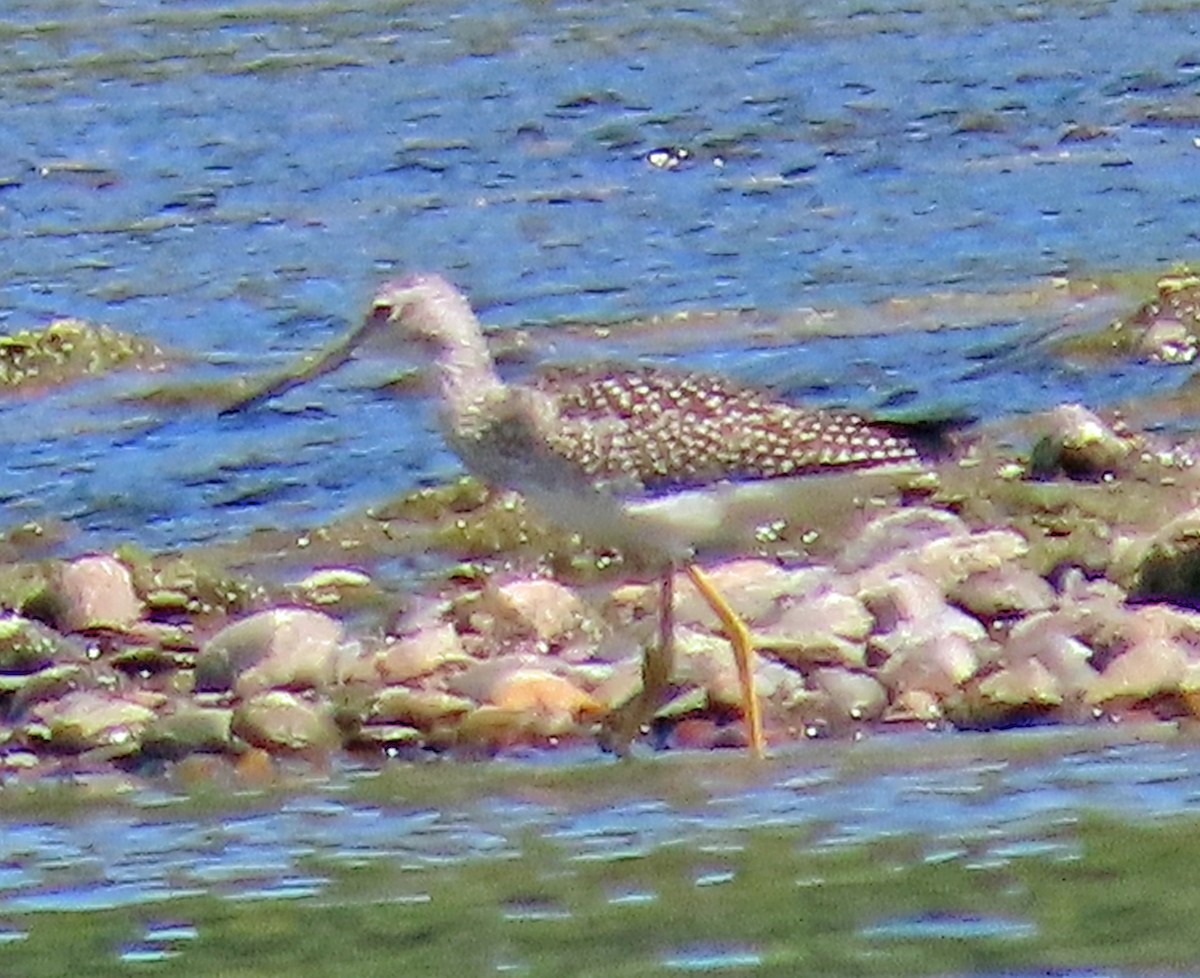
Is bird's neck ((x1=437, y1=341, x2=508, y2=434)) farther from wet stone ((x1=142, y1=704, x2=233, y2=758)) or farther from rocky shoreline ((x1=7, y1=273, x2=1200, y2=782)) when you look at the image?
wet stone ((x1=142, y1=704, x2=233, y2=758))

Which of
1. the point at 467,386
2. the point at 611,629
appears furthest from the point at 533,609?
the point at 467,386

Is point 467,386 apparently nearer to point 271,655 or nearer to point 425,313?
point 425,313

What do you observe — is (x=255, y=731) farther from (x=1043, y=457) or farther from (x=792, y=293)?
(x=792, y=293)

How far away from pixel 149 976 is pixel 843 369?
22.5ft

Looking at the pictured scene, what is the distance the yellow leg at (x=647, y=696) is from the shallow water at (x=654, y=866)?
175 mm

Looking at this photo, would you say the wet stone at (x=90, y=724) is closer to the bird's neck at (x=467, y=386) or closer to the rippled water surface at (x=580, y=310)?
the rippled water surface at (x=580, y=310)

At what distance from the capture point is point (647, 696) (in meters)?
9.05

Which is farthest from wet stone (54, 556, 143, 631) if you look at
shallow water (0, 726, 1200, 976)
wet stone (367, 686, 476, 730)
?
shallow water (0, 726, 1200, 976)

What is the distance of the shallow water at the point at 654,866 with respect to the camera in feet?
22.1

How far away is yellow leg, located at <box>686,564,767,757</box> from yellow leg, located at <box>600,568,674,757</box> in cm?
16

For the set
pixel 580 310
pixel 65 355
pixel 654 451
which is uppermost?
pixel 654 451

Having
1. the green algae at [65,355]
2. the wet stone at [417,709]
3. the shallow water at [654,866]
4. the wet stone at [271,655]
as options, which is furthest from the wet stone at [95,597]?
the green algae at [65,355]

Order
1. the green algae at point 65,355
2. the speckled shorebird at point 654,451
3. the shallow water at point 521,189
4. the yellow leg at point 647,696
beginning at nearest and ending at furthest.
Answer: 1. the yellow leg at point 647,696
2. the speckled shorebird at point 654,451
3. the shallow water at point 521,189
4. the green algae at point 65,355

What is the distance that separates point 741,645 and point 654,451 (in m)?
0.76
